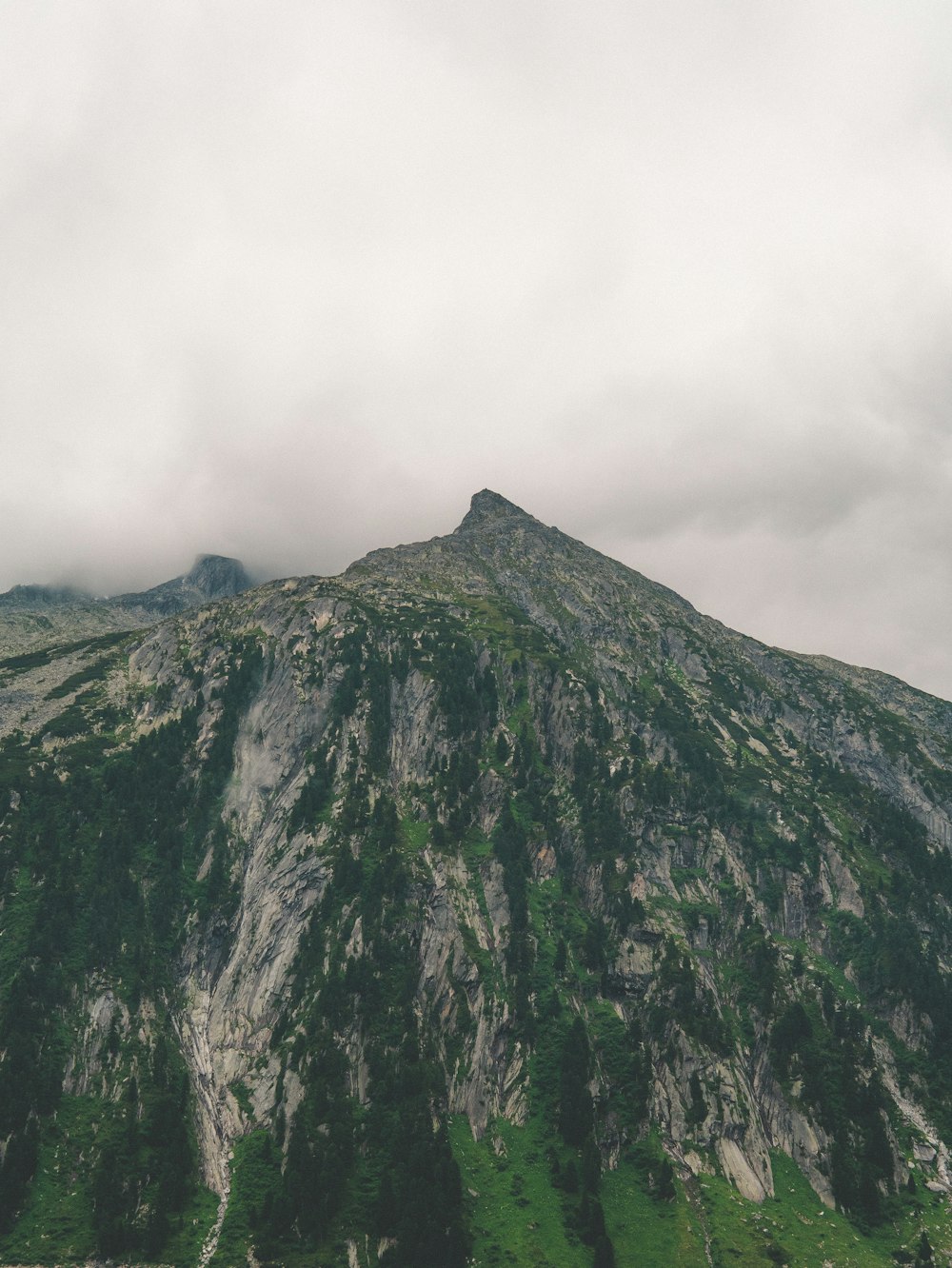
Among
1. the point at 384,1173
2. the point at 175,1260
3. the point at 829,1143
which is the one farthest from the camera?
the point at 829,1143

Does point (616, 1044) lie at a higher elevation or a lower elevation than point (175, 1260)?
higher

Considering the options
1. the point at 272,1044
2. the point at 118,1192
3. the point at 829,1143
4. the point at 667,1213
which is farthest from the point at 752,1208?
the point at 118,1192

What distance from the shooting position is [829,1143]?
573 feet

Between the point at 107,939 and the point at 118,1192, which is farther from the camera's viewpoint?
the point at 107,939

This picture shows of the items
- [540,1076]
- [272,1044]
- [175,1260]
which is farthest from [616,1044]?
[175,1260]

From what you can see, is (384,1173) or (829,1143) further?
(829,1143)

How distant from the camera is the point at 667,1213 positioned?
6029 inches

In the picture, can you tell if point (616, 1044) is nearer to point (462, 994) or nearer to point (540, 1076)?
point (540, 1076)

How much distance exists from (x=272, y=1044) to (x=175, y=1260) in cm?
5476

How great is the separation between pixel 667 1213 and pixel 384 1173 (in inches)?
2265

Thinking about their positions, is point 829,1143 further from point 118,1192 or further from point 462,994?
point 118,1192

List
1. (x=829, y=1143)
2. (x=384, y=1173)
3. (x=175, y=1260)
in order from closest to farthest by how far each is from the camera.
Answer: (x=175, y=1260)
(x=384, y=1173)
(x=829, y=1143)

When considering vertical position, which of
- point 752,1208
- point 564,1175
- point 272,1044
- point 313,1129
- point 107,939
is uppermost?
point 107,939

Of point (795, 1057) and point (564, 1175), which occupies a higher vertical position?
point (795, 1057)
